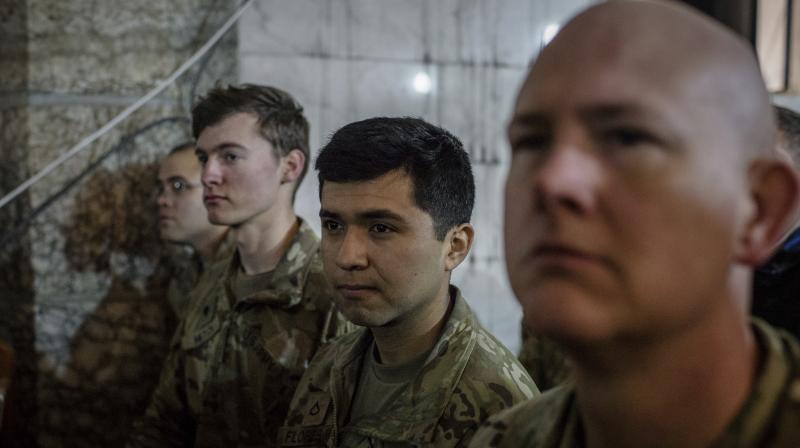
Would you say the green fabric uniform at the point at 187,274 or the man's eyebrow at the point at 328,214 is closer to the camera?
the man's eyebrow at the point at 328,214

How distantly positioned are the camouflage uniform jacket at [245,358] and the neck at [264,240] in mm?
80

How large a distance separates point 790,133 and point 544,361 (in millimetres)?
1012

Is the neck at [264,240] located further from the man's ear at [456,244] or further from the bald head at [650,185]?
the bald head at [650,185]

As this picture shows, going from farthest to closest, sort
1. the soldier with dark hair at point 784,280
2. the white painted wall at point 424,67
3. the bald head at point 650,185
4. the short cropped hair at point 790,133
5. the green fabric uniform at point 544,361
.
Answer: the white painted wall at point 424,67 → the green fabric uniform at point 544,361 → the short cropped hair at point 790,133 → the soldier with dark hair at point 784,280 → the bald head at point 650,185

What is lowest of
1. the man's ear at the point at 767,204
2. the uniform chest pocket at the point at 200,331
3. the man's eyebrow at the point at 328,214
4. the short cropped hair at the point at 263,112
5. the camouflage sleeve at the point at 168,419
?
the camouflage sleeve at the point at 168,419

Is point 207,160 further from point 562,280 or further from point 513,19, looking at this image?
point 562,280

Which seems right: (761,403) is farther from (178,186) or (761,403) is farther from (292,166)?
(178,186)

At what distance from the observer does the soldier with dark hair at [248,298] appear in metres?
2.25

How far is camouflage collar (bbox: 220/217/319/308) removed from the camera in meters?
2.30

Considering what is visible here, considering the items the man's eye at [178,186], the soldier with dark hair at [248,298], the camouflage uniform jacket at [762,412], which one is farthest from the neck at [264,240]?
the camouflage uniform jacket at [762,412]

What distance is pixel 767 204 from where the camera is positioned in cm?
74

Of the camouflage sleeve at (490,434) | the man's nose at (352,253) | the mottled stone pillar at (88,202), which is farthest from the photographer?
the mottled stone pillar at (88,202)

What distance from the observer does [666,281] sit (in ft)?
2.31

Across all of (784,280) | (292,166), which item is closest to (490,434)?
(784,280)
